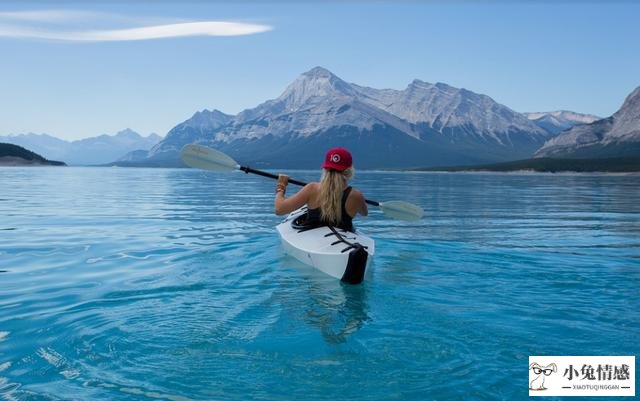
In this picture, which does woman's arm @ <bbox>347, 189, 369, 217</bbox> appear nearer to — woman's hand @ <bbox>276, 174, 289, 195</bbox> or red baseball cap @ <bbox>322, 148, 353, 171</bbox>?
red baseball cap @ <bbox>322, 148, 353, 171</bbox>

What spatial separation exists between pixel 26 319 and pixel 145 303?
5.51 feet

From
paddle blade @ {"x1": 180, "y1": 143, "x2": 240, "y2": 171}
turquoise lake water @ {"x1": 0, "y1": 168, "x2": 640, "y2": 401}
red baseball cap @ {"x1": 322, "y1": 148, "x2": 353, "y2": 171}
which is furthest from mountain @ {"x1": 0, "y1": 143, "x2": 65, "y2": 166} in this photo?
red baseball cap @ {"x1": 322, "y1": 148, "x2": 353, "y2": 171}

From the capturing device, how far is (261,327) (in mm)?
7004

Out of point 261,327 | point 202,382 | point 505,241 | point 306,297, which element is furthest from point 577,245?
point 202,382

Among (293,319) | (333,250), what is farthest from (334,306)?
(333,250)

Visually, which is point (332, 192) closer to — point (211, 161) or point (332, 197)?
point (332, 197)

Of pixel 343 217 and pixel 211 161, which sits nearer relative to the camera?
pixel 343 217

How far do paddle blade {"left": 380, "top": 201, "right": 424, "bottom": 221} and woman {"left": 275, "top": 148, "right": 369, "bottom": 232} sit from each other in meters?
4.88

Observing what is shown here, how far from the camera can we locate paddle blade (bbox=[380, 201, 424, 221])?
15.7 meters

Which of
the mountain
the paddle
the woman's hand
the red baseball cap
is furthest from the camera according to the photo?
the mountain

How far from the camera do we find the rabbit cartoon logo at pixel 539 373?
17.3ft

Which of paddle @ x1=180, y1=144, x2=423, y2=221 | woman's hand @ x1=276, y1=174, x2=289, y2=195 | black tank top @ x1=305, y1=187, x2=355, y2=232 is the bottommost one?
black tank top @ x1=305, y1=187, x2=355, y2=232

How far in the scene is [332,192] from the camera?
1016 centimetres

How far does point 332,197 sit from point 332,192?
125 mm
